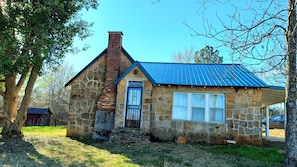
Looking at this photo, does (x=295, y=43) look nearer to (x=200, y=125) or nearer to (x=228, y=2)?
(x=228, y=2)

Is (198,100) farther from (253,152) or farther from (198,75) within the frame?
(253,152)

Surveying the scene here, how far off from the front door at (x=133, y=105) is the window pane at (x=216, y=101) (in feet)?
11.2

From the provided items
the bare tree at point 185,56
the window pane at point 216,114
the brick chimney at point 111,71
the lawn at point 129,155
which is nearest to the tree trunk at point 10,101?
the lawn at point 129,155

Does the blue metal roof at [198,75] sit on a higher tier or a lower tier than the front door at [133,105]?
higher

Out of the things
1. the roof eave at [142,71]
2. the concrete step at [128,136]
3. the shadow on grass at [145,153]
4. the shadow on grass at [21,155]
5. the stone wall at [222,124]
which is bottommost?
the shadow on grass at [21,155]

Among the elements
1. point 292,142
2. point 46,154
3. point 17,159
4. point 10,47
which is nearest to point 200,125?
point 292,142

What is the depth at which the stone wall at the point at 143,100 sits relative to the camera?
11.2 m

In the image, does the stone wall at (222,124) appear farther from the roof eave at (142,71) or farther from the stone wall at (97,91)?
the stone wall at (97,91)

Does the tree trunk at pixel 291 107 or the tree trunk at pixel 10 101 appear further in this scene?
the tree trunk at pixel 10 101

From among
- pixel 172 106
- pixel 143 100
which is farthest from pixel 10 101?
pixel 172 106

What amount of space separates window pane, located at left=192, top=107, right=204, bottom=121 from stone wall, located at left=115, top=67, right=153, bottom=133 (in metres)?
2.13

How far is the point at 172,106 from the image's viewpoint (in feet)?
38.2

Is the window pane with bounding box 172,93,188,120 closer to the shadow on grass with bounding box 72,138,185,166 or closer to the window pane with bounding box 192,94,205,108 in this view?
the window pane with bounding box 192,94,205,108

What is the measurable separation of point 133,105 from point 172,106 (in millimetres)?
1898
